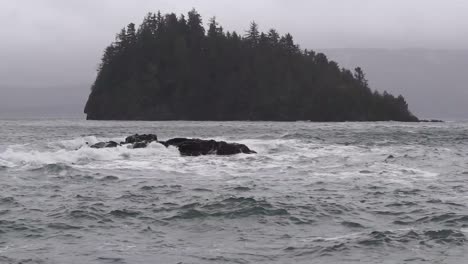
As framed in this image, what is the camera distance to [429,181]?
2430cm

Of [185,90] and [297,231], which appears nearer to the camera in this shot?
[297,231]

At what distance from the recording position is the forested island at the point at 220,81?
148 m

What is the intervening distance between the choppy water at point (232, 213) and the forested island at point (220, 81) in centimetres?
11810

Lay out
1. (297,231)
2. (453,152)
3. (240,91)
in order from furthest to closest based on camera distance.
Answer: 1. (240,91)
2. (453,152)
3. (297,231)

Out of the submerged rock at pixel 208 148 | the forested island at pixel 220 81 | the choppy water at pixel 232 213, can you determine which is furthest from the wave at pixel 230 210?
the forested island at pixel 220 81

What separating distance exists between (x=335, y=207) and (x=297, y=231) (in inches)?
129

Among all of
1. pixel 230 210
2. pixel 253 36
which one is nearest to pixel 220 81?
pixel 253 36

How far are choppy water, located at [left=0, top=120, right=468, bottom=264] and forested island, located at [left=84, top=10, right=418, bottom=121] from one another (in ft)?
387

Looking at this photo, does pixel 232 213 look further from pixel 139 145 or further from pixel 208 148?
pixel 139 145

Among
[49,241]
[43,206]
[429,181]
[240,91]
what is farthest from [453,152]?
[240,91]

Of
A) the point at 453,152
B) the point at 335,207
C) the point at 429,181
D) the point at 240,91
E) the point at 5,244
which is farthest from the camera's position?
the point at 240,91

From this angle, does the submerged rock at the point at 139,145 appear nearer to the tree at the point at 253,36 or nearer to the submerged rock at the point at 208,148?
the submerged rock at the point at 208,148

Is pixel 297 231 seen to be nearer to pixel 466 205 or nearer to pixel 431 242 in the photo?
pixel 431 242

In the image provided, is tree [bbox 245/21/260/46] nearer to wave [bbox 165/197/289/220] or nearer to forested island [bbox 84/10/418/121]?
forested island [bbox 84/10/418/121]
